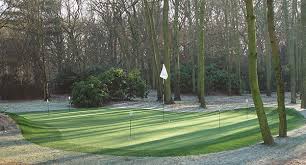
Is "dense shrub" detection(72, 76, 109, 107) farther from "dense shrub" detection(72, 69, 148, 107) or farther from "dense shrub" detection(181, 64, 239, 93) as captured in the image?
"dense shrub" detection(181, 64, 239, 93)

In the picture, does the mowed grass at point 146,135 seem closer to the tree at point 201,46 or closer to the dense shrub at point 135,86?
the tree at point 201,46

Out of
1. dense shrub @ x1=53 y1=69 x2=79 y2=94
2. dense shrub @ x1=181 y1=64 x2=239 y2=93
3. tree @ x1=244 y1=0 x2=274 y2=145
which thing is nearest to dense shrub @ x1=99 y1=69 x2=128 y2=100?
dense shrub @ x1=53 y1=69 x2=79 y2=94

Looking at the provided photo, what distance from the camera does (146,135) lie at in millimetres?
12906

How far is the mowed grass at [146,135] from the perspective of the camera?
10.8 m

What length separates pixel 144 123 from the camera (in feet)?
53.3

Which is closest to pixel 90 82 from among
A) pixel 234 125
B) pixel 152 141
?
pixel 234 125

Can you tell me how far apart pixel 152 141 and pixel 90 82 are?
54.1 feet

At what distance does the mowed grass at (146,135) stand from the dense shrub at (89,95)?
27.6ft

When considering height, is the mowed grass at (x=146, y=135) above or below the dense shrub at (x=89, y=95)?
below

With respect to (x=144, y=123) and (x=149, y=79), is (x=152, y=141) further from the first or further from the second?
(x=149, y=79)

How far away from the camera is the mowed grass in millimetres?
10766

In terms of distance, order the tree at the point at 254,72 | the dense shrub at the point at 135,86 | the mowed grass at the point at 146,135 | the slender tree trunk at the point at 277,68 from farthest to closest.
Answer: the dense shrub at the point at 135,86
the slender tree trunk at the point at 277,68
the tree at the point at 254,72
the mowed grass at the point at 146,135

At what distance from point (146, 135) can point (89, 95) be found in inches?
571

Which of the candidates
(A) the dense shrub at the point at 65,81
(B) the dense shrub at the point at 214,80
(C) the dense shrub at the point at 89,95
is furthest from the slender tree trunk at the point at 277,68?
(A) the dense shrub at the point at 65,81
